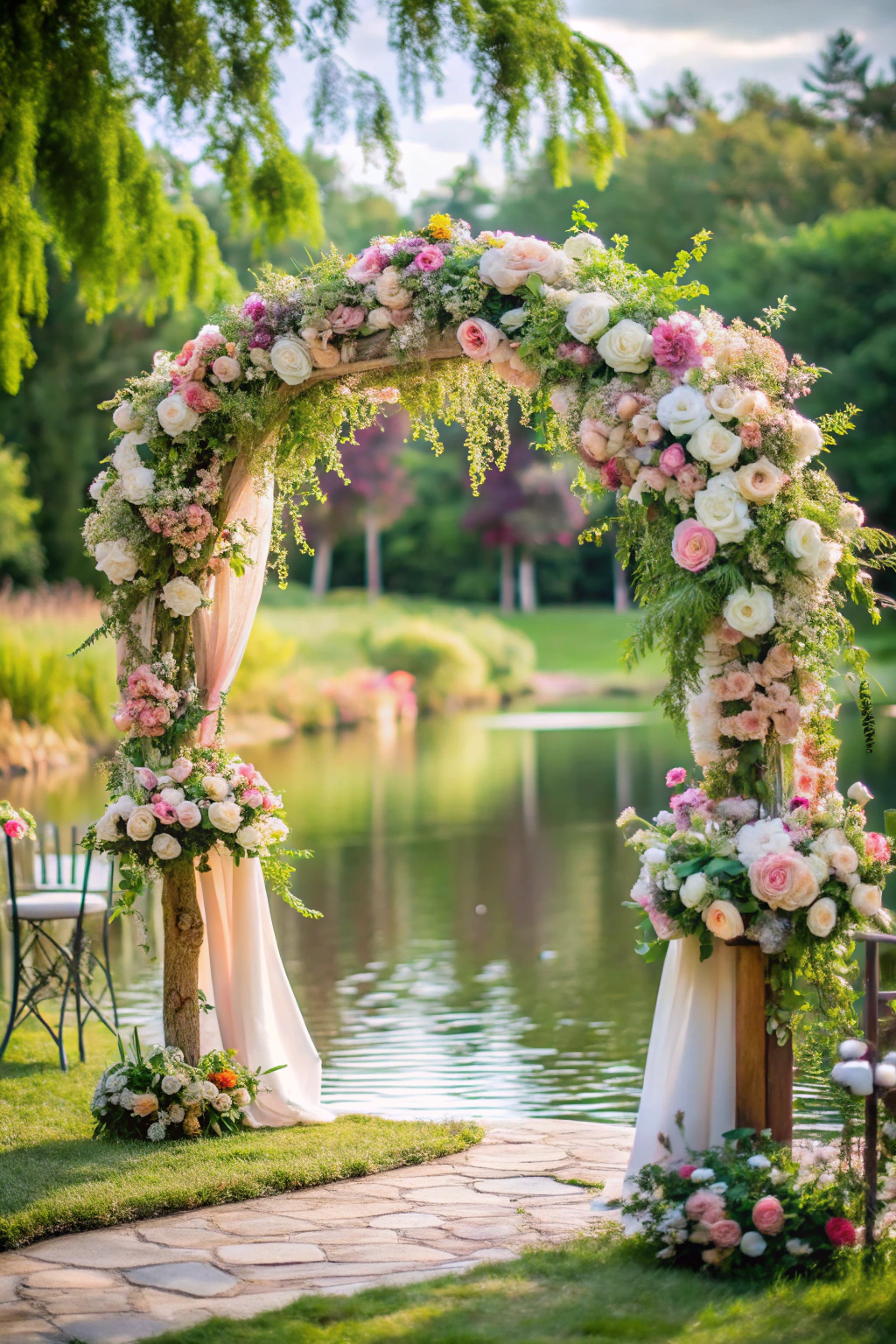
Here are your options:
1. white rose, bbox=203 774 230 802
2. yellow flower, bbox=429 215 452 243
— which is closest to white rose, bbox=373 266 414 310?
yellow flower, bbox=429 215 452 243

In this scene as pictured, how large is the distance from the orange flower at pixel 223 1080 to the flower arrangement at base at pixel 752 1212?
1982mm

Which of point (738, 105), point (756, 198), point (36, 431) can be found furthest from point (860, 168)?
point (36, 431)

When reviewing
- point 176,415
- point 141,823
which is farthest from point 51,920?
point 176,415

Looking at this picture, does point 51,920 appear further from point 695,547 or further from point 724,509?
point 724,509

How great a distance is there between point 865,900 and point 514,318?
7.02ft

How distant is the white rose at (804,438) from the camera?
444 cm

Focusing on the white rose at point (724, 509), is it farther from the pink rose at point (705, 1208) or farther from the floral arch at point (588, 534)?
the pink rose at point (705, 1208)

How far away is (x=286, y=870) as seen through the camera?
6.08 meters

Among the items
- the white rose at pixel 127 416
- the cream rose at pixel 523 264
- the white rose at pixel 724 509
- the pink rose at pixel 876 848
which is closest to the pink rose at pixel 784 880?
the pink rose at pixel 876 848

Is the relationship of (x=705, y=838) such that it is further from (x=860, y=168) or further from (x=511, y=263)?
(x=860, y=168)

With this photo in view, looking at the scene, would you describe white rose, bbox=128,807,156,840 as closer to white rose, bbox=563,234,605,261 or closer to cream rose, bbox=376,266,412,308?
cream rose, bbox=376,266,412,308

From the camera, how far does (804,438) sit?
4.46 meters

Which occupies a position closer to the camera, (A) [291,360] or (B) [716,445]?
(B) [716,445]

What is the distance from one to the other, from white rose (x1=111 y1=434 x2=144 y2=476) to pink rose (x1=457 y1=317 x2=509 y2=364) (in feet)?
4.78
